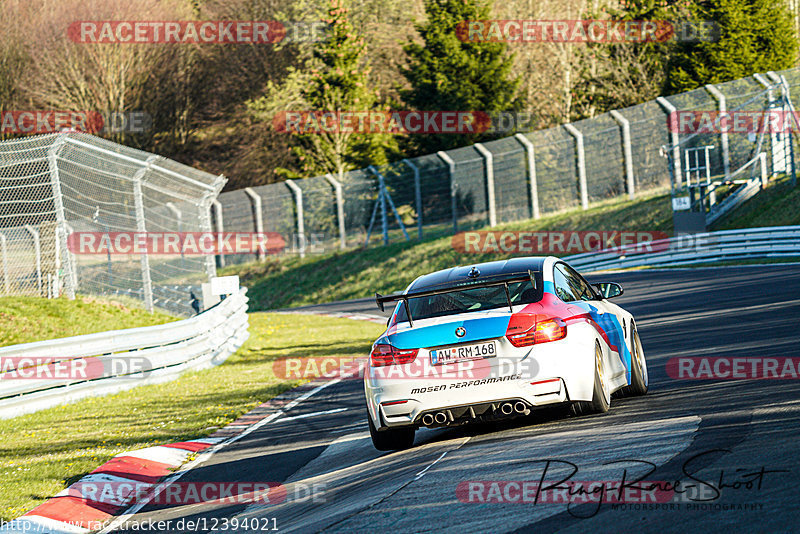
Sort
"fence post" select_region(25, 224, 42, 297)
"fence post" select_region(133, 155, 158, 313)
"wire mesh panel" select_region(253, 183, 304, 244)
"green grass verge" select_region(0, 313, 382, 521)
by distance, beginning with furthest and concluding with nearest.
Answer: "wire mesh panel" select_region(253, 183, 304, 244) < "fence post" select_region(133, 155, 158, 313) < "fence post" select_region(25, 224, 42, 297) < "green grass verge" select_region(0, 313, 382, 521)

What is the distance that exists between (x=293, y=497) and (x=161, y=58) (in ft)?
168

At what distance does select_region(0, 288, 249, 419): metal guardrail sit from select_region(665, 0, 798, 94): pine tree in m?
27.3

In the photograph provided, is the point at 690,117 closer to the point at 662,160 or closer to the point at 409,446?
the point at 662,160

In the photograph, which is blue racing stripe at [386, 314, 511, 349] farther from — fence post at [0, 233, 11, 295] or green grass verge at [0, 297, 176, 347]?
fence post at [0, 233, 11, 295]

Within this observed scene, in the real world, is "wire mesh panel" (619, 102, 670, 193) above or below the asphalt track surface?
above

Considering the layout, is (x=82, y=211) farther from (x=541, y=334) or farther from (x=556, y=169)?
(x=556, y=169)

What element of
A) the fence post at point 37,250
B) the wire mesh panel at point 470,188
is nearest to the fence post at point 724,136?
the wire mesh panel at point 470,188

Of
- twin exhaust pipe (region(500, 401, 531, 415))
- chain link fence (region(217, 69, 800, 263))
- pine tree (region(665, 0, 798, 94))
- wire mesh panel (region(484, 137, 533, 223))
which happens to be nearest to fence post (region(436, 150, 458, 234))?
chain link fence (region(217, 69, 800, 263))

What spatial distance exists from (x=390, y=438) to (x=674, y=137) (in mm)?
26978

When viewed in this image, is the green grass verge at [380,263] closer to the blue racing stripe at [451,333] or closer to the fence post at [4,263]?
the fence post at [4,263]

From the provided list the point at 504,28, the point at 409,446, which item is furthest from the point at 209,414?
the point at 504,28

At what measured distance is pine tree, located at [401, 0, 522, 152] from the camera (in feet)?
151

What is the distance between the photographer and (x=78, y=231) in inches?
750

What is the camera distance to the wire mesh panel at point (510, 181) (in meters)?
37.0
